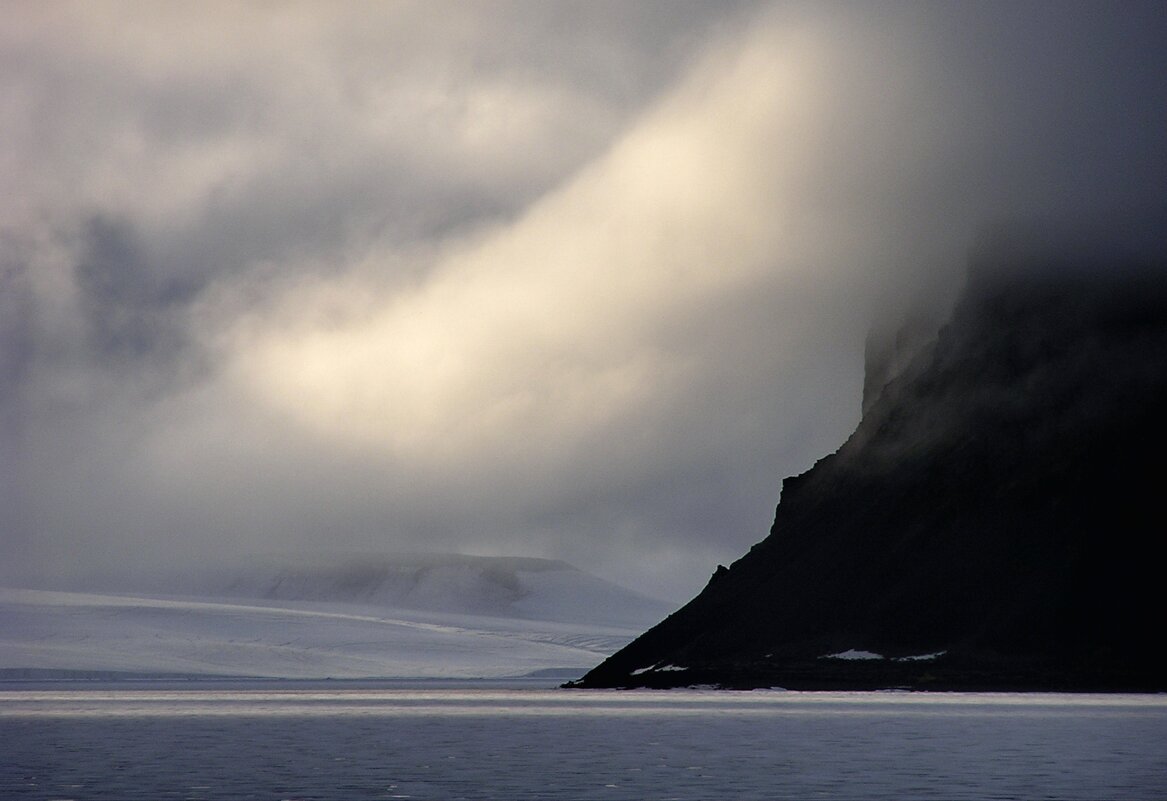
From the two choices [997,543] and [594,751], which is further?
[997,543]

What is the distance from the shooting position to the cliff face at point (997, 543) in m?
162

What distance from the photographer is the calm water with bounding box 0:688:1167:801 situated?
172 ft

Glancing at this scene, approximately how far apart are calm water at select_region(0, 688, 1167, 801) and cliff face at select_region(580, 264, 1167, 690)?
3249 cm

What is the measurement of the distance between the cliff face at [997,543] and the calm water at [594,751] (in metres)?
32.5

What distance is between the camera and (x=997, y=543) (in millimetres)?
174500

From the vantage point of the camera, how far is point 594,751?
238 ft

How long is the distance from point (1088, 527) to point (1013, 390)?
81.5 feet

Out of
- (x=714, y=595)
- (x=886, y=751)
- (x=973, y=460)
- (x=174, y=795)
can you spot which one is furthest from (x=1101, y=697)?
(x=174, y=795)

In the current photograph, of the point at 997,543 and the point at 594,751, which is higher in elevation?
the point at 997,543

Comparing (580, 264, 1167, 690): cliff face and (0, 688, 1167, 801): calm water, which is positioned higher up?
(580, 264, 1167, 690): cliff face

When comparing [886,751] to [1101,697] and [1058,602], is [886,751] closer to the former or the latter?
[1101,697]

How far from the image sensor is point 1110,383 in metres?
184

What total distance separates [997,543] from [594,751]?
10990 cm

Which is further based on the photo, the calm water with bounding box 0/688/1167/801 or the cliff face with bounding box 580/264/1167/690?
Result: the cliff face with bounding box 580/264/1167/690
